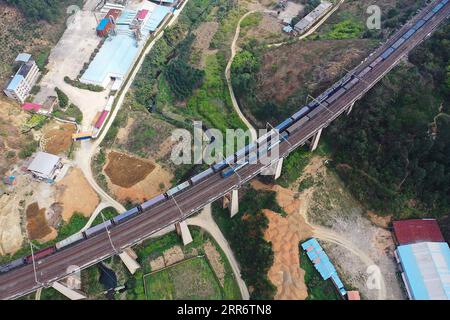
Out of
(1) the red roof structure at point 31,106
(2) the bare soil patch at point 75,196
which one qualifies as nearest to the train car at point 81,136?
(2) the bare soil patch at point 75,196

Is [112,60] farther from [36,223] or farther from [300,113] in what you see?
[300,113]

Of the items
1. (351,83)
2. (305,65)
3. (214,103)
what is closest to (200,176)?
(214,103)

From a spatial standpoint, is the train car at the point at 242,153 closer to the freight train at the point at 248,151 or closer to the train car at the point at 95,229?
the freight train at the point at 248,151

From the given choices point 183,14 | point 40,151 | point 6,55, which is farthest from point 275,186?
point 6,55

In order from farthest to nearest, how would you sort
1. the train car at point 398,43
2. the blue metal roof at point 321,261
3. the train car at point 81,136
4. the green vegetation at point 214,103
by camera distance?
1. the green vegetation at point 214,103
2. the train car at point 81,136
3. the train car at point 398,43
4. the blue metal roof at point 321,261

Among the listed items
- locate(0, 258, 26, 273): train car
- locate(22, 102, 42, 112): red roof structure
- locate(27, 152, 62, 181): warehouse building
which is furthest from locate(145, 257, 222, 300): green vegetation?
locate(22, 102, 42, 112): red roof structure

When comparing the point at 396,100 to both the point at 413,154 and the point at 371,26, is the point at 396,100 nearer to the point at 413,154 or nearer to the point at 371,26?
the point at 413,154

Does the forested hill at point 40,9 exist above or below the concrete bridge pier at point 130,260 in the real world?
above
